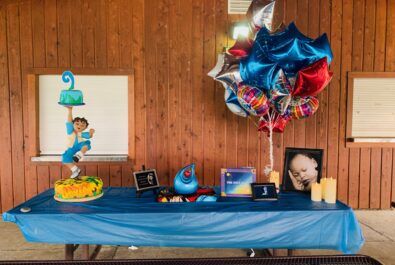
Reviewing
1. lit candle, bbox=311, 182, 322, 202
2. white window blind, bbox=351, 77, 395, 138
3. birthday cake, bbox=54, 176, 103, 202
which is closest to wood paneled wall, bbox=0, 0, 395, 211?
white window blind, bbox=351, 77, 395, 138

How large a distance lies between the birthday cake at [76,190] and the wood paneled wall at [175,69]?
1.36 metres

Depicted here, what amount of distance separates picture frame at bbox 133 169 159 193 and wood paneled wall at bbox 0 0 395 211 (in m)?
1.21

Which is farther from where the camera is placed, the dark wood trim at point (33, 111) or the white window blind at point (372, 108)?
the white window blind at point (372, 108)

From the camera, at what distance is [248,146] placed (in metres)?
3.58

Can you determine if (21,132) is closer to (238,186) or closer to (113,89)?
(113,89)

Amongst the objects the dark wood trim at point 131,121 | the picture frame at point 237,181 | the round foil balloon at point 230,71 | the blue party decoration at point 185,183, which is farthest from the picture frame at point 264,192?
the dark wood trim at point 131,121

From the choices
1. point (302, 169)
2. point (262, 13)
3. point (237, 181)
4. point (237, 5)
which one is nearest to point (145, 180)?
point (237, 181)

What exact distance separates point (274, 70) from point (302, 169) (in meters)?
0.83

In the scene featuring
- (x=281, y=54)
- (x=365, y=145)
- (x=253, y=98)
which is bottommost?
(x=365, y=145)

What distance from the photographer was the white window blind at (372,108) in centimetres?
362

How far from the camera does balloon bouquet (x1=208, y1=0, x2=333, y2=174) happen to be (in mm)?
2084

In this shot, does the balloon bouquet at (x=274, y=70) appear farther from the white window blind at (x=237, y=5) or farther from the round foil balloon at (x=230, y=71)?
the white window blind at (x=237, y=5)

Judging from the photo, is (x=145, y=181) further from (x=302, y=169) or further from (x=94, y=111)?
(x=94, y=111)

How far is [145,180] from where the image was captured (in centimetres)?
231
